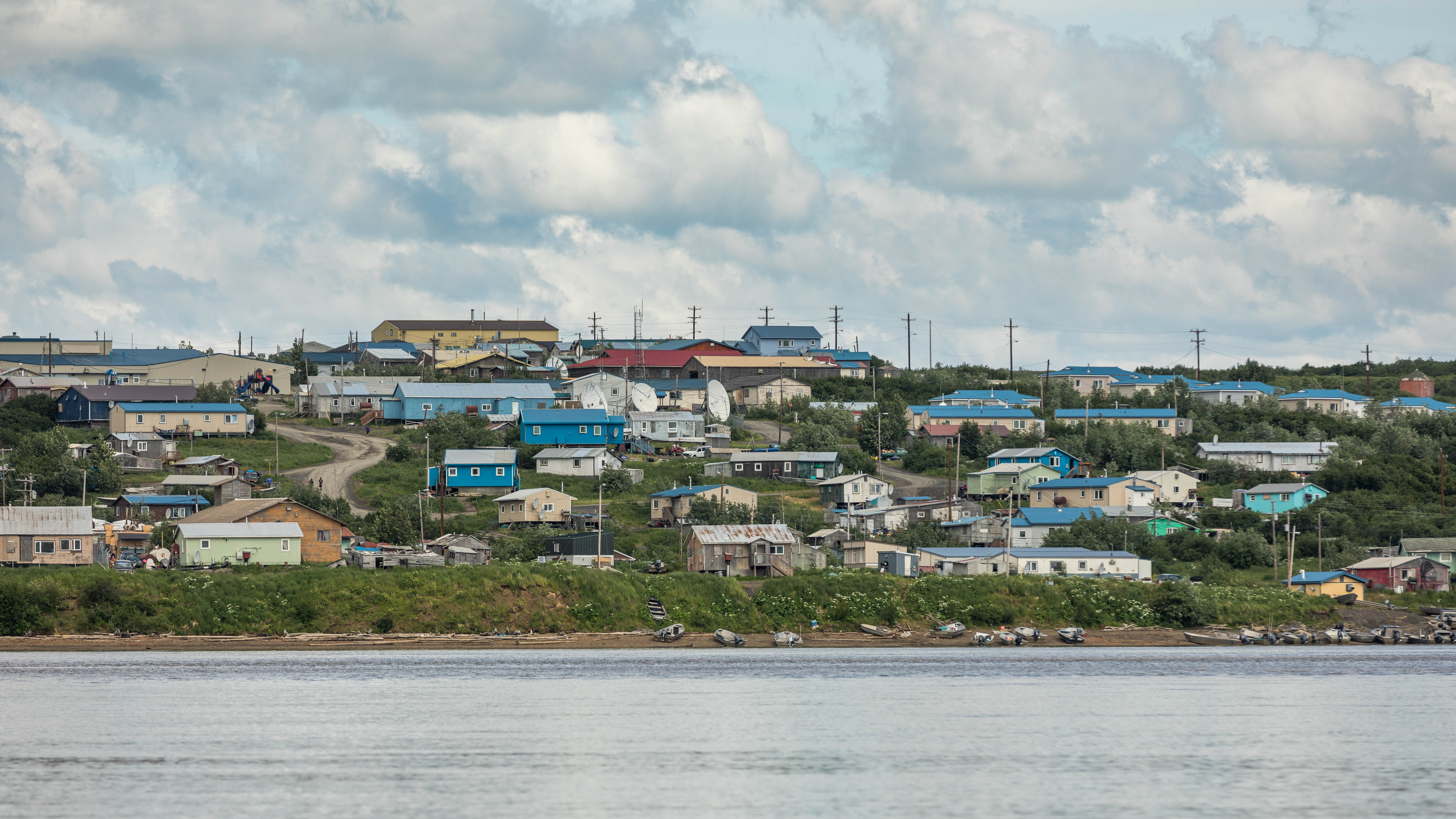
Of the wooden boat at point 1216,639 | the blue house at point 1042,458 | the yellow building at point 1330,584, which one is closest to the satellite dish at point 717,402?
the blue house at point 1042,458

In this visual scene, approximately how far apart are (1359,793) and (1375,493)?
49284mm

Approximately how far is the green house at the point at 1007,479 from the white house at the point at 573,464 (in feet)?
62.2

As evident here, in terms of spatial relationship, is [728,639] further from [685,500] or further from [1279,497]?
[1279,497]

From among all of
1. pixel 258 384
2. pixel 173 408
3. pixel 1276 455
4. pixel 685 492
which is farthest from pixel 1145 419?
pixel 258 384

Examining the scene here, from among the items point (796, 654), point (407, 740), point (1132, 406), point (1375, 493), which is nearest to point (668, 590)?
point (796, 654)

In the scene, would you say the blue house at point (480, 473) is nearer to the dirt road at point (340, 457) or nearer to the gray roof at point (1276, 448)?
the dirt road at point (340, 457)

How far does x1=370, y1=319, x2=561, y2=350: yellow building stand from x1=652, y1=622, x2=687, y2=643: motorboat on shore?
84.8 m

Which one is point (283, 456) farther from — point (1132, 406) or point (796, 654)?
point (1132, 406)

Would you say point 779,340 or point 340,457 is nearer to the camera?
point 340,457

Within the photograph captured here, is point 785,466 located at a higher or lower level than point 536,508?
higher

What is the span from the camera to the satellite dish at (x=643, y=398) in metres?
89.2

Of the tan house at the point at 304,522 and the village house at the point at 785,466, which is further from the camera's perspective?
the village house at the point at 785,466

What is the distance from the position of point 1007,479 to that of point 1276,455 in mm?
17366

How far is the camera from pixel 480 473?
6800 centimetres
